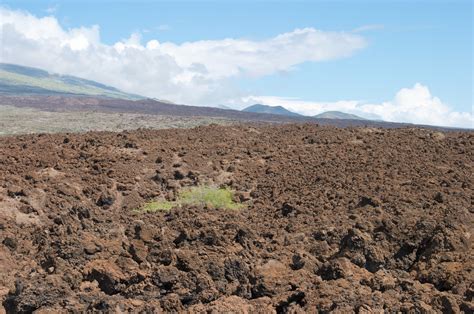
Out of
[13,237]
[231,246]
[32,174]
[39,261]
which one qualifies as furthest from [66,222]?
[231,246]

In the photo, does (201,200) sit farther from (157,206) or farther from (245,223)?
(245,223)

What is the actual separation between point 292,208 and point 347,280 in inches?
282

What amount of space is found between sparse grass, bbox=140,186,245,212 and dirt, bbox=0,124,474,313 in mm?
393

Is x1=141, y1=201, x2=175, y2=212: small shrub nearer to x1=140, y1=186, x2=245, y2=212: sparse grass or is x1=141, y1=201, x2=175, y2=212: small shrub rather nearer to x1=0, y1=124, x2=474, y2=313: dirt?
x1=140, y1=186, x2=245, y2=212: sparse grass

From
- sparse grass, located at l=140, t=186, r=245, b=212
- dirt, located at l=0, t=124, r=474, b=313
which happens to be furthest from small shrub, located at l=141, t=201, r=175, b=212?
dirt, located at l=0, t=124, r=474, b=313

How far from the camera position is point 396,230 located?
1196 cm

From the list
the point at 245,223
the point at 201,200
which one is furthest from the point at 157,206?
the point at 245,223

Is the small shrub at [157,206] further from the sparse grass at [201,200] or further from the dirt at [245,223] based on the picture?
the dirt at [245,223]

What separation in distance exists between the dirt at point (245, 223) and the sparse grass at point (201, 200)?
39cm

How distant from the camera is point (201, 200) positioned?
18.4 m

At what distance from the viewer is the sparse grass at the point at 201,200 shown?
58.0ft

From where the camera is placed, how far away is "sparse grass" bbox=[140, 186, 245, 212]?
17.7 metres

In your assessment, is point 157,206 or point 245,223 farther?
point 157,206

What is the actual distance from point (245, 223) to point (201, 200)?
4012 mm
